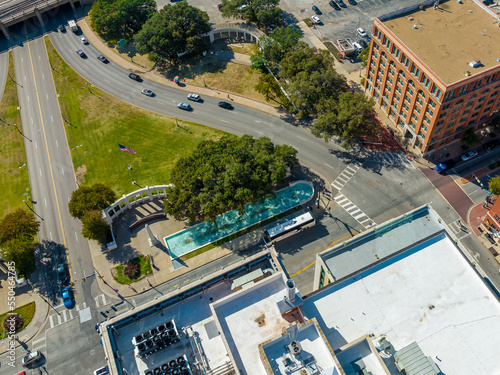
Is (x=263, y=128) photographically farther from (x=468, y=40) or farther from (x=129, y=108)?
(x=468, y=40)

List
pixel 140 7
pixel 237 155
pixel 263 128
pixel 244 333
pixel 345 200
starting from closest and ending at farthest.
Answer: pixel 244 333, pixel 237 155, pixel 345 200, pixel 263 128, pixel 140 7

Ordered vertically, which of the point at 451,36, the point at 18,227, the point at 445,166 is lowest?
the point at 445,166

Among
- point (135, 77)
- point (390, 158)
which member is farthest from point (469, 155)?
point (135, 77)

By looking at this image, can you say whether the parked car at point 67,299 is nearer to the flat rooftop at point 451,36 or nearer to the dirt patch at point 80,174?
the dirt patch at point 80,174

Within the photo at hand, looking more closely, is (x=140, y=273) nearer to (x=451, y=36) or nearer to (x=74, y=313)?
(x=74, y=313)

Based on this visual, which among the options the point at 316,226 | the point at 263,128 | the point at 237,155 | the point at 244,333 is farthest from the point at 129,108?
the point at 244,333

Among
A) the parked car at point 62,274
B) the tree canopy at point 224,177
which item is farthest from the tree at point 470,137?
the parked car at point 62,274

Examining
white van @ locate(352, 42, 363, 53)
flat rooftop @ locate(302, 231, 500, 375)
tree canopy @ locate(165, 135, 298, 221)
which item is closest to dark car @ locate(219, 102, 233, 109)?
tree canopy @ locate(165, 135, 298, 221)
